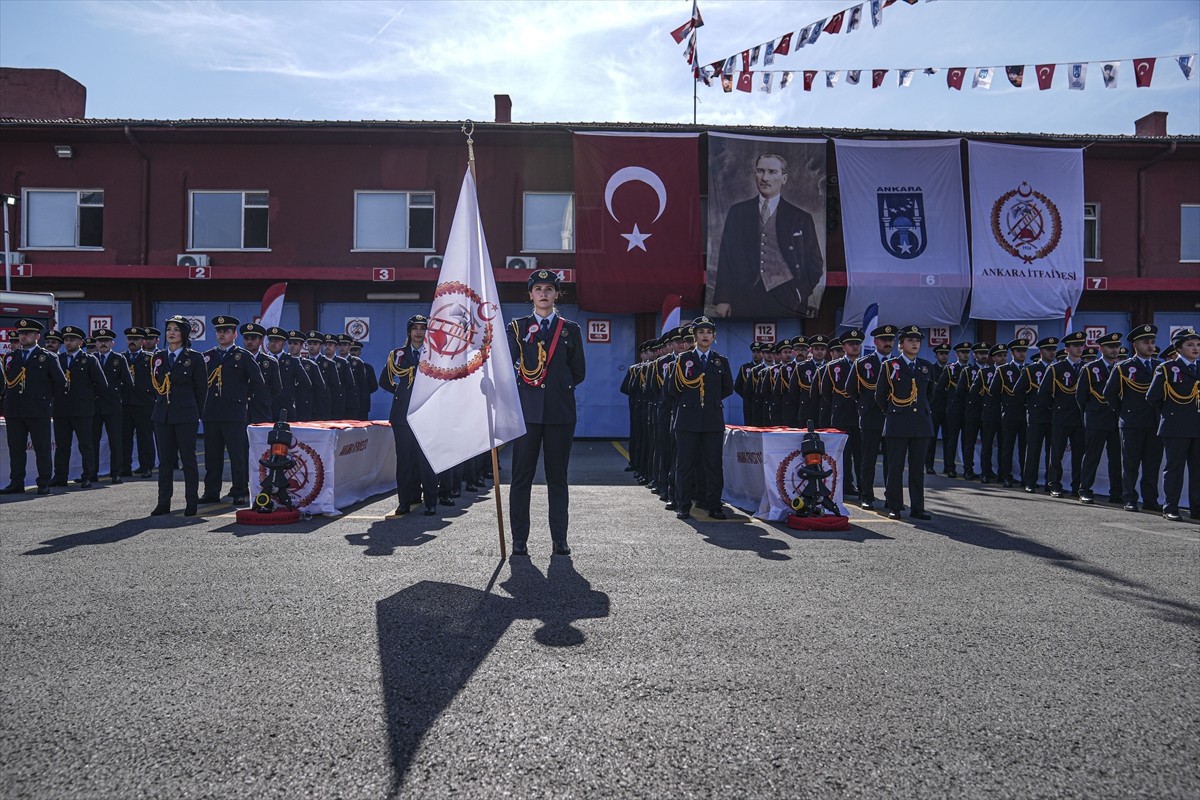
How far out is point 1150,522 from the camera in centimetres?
890

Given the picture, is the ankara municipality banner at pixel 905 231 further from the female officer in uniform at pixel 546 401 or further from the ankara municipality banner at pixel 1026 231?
the female officer in uniform at pixel 546 401

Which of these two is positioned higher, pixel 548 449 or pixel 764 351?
pixel 764 351

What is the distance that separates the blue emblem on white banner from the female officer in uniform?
52.0ft

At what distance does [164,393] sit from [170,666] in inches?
244

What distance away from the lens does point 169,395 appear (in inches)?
342

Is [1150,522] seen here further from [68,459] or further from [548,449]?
[68,459]

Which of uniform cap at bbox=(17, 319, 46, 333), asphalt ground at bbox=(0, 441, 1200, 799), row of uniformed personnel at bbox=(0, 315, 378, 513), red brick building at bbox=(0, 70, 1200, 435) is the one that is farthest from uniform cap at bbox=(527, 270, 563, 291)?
red brick building at bbox=(0, 70, 1200, 435)

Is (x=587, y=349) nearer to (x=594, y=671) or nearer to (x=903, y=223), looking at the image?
(x=903, y=223)

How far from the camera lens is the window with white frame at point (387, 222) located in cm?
2108

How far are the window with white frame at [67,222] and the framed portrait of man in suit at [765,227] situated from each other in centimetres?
1628

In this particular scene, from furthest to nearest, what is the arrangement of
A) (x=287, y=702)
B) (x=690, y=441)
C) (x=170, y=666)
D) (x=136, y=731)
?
1. (x=690, y=441)
2. (x=170, y=666)
3. (x=287, y=702)
4. (x=136, y=731)

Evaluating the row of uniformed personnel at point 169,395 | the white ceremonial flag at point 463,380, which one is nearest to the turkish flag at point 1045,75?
the row of uniformed personnel at point 169,395

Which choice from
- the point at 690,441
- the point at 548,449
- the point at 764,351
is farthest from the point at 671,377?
the point at 764,351

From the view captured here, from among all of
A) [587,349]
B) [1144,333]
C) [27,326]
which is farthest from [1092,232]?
[27,326]
